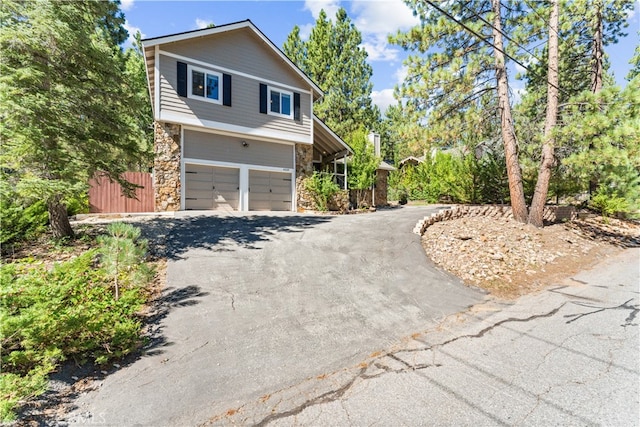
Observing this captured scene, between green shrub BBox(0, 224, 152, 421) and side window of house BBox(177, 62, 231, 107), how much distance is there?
31.0ft

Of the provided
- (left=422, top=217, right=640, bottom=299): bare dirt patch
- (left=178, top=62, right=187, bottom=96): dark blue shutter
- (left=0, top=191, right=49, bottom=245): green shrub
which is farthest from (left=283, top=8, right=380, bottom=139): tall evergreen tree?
(left=0, top=191, right=49, bottom=245): green shrub

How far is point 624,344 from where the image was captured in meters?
3.63

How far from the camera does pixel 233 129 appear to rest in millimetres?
12281

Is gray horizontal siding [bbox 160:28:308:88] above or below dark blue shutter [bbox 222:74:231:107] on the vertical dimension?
above

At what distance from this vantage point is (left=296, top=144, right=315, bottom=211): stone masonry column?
1445 centimetres

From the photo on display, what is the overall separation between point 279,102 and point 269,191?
4.20 meters

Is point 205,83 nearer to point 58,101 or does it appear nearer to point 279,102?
point 279,102

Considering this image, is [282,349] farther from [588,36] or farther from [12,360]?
[588,36]

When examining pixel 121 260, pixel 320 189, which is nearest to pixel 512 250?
pixel 121 260

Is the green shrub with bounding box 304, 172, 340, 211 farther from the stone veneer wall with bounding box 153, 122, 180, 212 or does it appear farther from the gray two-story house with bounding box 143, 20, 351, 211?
the stone veneer wall with bounding box 153, 122, 180, 212

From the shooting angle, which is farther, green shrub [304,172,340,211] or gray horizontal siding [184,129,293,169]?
green shrub [304,172,340,211]

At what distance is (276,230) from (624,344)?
7220 mm

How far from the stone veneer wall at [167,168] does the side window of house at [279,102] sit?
3.94m

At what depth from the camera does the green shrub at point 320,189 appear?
47.1 feet
